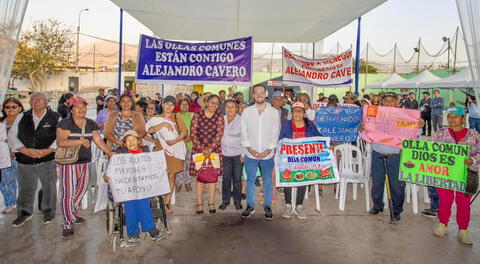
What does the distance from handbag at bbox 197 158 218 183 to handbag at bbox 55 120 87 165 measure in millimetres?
1663

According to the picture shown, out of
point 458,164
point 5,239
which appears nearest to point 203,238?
point 5,239

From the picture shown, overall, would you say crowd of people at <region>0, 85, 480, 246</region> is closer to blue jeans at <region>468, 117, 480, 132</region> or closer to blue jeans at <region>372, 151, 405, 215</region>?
blue jeans at <region>372, 151, 405, 215</region>

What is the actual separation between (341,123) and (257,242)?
2703 millimetres

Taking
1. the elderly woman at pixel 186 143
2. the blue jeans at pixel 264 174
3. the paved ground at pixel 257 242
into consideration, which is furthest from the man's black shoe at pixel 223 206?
the elderly woman at pixel 186 143

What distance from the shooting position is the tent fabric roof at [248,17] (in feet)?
22.7

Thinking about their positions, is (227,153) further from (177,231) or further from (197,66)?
(197,66)

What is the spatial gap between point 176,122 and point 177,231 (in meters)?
1.63

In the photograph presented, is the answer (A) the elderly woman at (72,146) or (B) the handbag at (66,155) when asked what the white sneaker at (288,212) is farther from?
(B) the handbag at (66,155)

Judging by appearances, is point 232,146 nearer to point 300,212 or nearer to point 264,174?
point 264,174

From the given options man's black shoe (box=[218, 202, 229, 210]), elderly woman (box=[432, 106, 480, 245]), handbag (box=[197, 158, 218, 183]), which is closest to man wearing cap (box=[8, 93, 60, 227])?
handbag (box=[197, 158, 218, 183])

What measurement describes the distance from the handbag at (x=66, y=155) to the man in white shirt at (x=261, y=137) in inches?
87.4

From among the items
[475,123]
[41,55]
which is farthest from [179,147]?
[41,55]

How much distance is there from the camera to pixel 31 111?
176 inches

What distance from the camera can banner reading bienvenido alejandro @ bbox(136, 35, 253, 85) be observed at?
7020 millimetres
